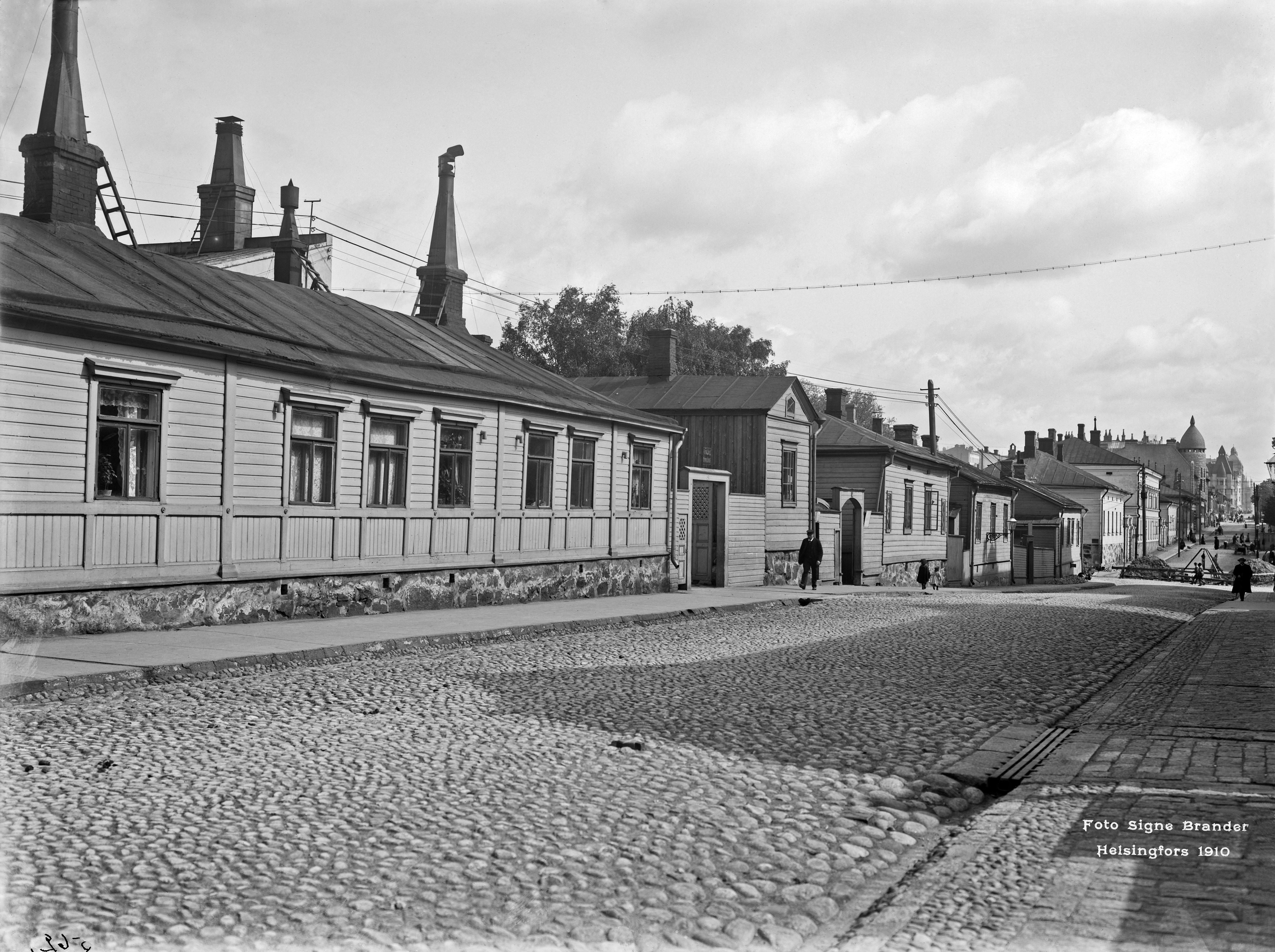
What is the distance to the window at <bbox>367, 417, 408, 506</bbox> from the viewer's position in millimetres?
18531

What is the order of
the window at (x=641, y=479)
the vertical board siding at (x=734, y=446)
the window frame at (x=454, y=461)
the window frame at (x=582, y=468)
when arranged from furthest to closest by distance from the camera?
the vertical board siding at (x=734, y=446)
the window at (x=641, y=479)
the window frame at (x=582, y=468)
the window frame at (x=454, y=461)

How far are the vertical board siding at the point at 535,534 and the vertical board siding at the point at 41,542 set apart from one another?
9384 millimetres

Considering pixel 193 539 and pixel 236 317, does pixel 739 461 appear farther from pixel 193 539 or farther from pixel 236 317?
pixel 193 539

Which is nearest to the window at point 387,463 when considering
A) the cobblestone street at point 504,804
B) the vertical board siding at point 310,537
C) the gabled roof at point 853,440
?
the vertical board siding at point 310,537

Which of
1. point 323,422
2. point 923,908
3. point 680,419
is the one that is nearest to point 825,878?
point 923,908

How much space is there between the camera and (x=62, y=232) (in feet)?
56.1

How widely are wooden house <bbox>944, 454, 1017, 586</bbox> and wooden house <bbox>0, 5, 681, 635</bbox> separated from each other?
27.8m

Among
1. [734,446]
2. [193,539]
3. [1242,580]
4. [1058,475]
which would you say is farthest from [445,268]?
[1058,475]

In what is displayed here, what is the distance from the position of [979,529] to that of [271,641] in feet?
143

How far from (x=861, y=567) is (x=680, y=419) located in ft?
29.0

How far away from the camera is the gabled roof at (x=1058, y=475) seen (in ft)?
276

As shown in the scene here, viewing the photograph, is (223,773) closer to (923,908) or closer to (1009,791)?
(923,908)

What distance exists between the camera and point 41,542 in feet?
43.6

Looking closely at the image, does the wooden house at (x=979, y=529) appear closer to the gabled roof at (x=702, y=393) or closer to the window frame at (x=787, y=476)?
the window frame at (x=787, y=476)
